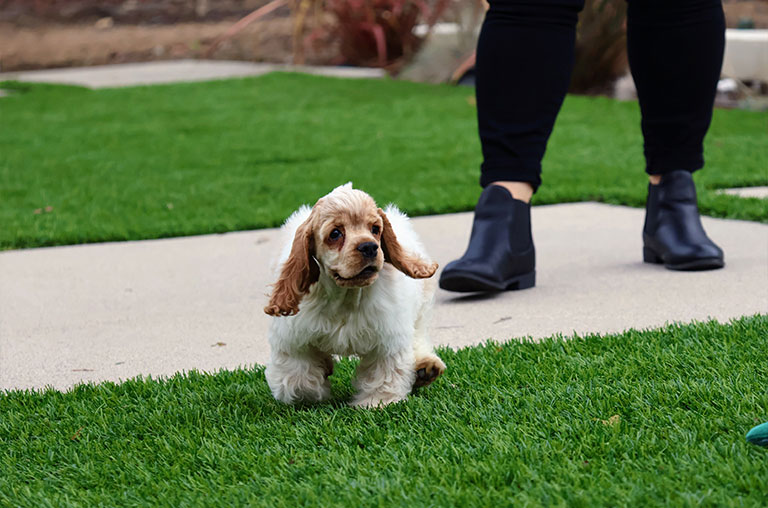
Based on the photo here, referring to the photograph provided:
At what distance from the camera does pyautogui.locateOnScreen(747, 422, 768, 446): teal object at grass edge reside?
2102 mm

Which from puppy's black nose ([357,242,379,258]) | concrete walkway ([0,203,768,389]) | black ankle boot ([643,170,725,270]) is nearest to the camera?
puppy's black nose ([357,242,379,258])

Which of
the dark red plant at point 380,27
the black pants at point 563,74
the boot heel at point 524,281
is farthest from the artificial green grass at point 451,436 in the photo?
the dark red plant at point 380,27

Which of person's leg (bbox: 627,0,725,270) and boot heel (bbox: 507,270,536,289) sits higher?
person's leg (bbox: 627,0,725,270)

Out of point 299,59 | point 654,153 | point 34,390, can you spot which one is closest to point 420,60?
point 299,59

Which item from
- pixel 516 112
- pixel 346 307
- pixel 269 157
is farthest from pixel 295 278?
pixel 269 157

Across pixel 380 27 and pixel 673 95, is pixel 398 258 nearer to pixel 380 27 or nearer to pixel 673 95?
pixel 673 95

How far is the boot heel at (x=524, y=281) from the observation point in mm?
3803

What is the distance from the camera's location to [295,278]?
99.7 inches

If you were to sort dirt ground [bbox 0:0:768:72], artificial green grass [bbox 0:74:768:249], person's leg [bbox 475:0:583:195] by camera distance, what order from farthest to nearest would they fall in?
1. dirt ground [bbox 0:0:768:72]
2. artificial green grass [bbox 0:74:768:249]
3. person's leg [bbox 475:0:583:195]

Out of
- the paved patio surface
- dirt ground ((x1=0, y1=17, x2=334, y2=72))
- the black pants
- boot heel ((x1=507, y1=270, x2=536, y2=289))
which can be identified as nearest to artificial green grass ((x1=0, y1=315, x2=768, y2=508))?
boot heel ((x1=507, y1=270, x2=536, y2=289))

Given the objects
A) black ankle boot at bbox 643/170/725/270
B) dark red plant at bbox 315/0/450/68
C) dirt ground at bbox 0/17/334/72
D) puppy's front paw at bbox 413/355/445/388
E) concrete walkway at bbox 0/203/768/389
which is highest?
puppy's front paw at bbox 413/355/445/388

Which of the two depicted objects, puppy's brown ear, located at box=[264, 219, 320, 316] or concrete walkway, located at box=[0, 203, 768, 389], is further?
concrete walkway, located at box=[0, 203, 768, 389]

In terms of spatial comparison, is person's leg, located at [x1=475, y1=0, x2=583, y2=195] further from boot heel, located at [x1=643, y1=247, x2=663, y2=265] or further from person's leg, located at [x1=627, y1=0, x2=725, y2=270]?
boot heel, located at [x1=643, y1=247, x2=663, y2=265]

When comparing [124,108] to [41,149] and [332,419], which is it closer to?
[41,149]
